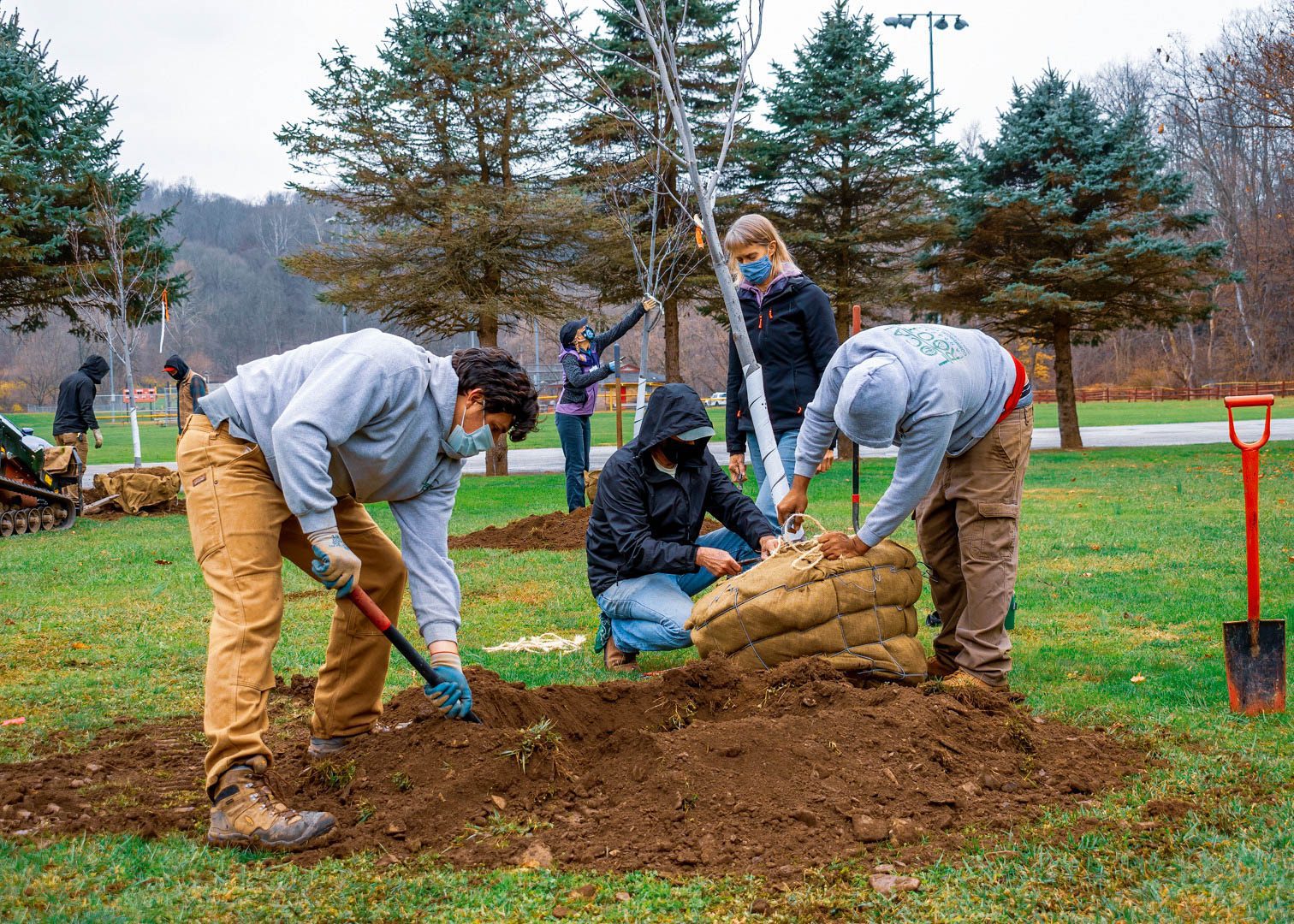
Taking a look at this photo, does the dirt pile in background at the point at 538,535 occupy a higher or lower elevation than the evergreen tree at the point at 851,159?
lower

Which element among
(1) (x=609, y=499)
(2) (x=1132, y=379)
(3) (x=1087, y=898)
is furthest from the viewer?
(2) (x=1132, y=379)

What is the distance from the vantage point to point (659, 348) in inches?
2057

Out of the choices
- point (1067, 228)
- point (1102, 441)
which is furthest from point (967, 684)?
point (1102, 441)

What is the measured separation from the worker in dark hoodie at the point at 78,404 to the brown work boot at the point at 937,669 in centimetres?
1096

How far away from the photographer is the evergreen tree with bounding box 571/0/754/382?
18.2 meters

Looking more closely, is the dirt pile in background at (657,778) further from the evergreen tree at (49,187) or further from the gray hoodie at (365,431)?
the evergreen tree at (49,187)

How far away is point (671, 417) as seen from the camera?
486 cm

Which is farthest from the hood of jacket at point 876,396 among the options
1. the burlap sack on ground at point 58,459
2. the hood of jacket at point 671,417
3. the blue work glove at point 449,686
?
the burlap sack on ground at point 58,459

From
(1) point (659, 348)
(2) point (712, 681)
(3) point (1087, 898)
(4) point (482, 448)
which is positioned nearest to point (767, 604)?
(2) point (712, 681)

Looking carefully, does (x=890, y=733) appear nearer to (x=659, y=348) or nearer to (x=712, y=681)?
(x=712, y=681)

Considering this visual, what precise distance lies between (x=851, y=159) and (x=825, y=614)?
15.8 metres

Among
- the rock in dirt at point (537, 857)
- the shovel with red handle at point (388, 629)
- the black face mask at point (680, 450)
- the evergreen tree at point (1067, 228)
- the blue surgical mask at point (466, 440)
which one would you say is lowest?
the rock in dirt at point (537, 857)

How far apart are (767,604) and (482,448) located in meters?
1.55

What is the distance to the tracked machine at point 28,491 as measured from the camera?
36.7 ft
